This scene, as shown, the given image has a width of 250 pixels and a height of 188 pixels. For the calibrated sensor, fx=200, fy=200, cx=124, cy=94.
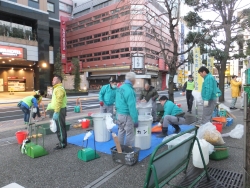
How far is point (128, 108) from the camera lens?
409cm

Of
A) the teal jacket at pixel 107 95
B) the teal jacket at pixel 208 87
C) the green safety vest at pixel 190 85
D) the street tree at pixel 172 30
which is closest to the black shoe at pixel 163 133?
the teal jacket at pixel 208 87

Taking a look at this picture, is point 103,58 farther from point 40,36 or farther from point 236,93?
point 236,93

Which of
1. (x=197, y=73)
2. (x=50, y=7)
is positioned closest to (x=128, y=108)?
(x=197, y=73)

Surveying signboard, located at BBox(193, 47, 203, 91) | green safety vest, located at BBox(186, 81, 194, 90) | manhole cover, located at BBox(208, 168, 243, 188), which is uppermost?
signboard, located at BBox(193, 47, 203, 91)

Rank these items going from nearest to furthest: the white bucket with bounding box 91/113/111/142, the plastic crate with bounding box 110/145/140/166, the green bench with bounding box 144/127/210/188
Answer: the green bench with bounding box 144/127/210/188, the plastic crate with bounding box 110/145/140/166, the white bucket with bounding box 91/113/111/142

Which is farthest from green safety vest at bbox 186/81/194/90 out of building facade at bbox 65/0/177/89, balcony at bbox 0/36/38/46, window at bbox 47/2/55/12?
window at bbox 47/2/55/12

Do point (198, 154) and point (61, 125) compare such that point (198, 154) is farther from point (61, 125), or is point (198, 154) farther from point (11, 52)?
point (11, 52)

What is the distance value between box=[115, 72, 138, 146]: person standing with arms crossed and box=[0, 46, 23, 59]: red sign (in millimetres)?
23541

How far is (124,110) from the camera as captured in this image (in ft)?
13.5

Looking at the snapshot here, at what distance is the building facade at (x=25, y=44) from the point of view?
24562 mm

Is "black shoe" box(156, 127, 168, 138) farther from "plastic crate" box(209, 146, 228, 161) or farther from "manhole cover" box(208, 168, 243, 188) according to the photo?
"manhole cover" box(208, 168, 243, 188)

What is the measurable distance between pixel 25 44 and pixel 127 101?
2634 cm

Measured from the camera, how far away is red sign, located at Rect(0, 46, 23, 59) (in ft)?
74.9

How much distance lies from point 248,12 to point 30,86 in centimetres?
3227
